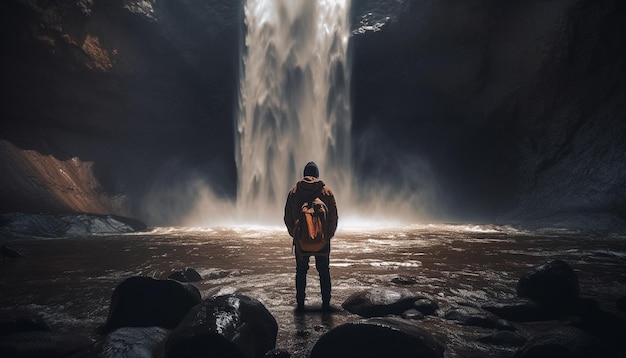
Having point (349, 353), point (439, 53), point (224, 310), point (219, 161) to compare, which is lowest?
point (349, 353)

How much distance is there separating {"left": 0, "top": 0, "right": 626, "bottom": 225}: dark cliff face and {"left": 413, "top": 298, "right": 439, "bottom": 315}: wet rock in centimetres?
1418

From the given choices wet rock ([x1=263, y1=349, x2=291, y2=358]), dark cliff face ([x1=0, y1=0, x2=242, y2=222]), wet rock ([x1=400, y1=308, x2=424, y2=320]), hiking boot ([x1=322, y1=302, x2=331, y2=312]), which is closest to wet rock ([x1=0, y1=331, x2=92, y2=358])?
wet rock ([x1=263, y1=349, x2=291, y2=358])

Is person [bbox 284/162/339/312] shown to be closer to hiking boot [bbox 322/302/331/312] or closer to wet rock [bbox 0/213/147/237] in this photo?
hiking boot [bbox 322/302/331/312]

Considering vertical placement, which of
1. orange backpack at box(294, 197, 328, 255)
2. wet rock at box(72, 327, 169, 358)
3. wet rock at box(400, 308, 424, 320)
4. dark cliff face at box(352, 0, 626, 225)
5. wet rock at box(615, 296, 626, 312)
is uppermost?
dark cliff face at box(352, 0, 626, 225)

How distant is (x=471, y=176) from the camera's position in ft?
71.2

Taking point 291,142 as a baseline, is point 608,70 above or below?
above

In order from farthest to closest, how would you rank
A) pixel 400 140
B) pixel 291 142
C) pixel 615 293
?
1. pixel 400 140
2. pixel 291 142
3. pixel 615 293

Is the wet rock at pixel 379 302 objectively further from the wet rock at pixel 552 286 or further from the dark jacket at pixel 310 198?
the wet rock at pixel 552 286

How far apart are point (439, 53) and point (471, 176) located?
733 cm

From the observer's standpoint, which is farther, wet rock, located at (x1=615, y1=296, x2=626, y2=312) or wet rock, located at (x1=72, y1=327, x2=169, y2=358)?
wet rock, located at (x1=615, y1=296, x2=626, y2=312)

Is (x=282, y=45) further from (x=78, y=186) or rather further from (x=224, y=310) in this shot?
(x=224, y=310)

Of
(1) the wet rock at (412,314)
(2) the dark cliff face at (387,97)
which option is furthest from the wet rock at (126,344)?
A: (2) the dark cliff face at (387,97)

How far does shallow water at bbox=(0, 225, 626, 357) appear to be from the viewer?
3973 mm

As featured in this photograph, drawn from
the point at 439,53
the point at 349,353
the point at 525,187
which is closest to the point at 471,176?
the point at 525,187
